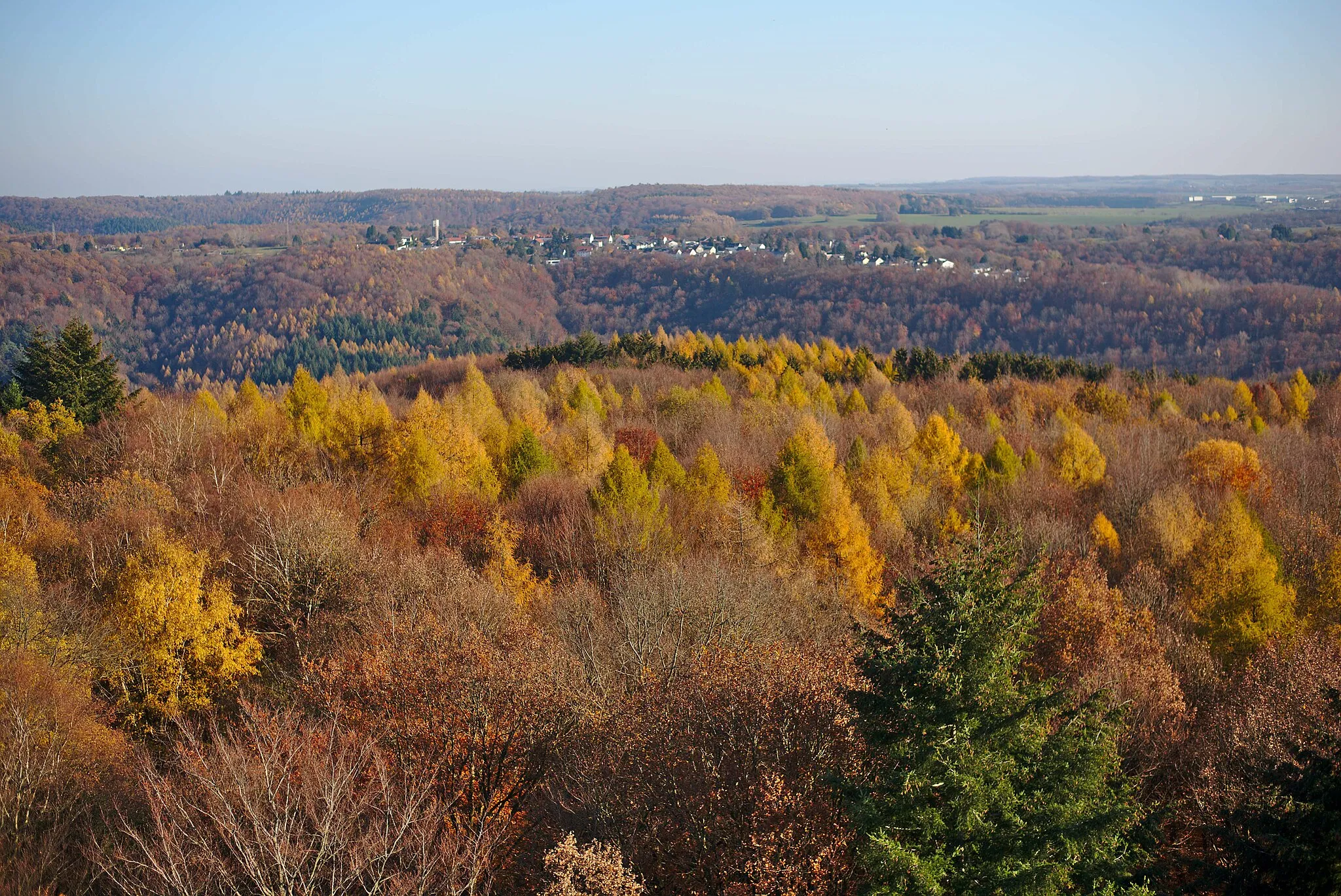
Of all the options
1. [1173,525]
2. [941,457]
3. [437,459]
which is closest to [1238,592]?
[1173,525]

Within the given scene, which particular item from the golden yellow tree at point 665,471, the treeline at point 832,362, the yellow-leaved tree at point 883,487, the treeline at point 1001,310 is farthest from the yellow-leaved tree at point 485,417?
the treeline at point 1001,310

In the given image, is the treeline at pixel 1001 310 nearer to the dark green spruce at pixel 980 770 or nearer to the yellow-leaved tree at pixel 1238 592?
the yellow-leaved tree at pixel 1238 592

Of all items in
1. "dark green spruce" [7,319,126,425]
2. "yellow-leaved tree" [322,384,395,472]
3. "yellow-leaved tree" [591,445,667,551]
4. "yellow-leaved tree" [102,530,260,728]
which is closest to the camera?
"yellow-leaved tree" [102,530,260,728]

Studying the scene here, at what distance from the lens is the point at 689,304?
179 meters

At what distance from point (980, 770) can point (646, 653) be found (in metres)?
14.4

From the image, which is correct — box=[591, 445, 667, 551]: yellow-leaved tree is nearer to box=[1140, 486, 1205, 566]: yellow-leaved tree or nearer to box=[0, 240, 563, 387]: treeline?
box=[1140, 486, 1205, 566]: yellow-leaved tree

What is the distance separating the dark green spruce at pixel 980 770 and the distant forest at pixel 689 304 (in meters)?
113

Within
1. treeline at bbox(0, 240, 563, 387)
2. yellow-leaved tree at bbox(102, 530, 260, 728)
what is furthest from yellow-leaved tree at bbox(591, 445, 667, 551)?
treeline at bbox(0, 240, 563, 387)

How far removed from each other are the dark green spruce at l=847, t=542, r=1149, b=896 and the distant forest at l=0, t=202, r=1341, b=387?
11346cm

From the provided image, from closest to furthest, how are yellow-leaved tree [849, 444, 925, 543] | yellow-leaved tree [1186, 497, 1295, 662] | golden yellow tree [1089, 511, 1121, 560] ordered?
yellow-leaved tree [1186, 497, 1295, 662] < golden yellow tree [1089, 511, 1121, 560] < yellow-leaved tree [849, 444, 925, 543]

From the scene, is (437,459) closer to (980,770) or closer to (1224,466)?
(980,770)

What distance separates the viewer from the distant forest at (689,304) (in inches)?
5034

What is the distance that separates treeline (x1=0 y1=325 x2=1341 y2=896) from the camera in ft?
44.4

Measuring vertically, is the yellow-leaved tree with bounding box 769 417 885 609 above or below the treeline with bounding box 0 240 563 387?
below
